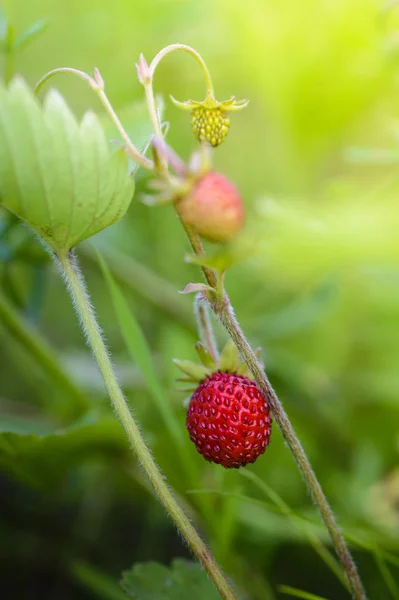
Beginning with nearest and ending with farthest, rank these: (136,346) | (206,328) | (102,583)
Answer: (206,328)
(136,346)
(102,583)

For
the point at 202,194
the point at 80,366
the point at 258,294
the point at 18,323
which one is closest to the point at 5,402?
the point at 80,366

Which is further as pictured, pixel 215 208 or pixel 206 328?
pixel 206 328

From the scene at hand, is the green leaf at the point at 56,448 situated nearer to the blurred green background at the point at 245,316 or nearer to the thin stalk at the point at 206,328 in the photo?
the blurred green background at the point at 245,316

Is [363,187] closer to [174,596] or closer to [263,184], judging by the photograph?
[263,184]

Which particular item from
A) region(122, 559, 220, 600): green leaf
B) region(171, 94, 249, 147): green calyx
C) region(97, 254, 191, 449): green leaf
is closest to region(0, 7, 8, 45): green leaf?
region(97, 254, 191, 449): green leaf

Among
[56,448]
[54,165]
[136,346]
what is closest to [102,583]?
[56,448]

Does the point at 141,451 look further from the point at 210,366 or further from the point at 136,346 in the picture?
the point at 136,346
